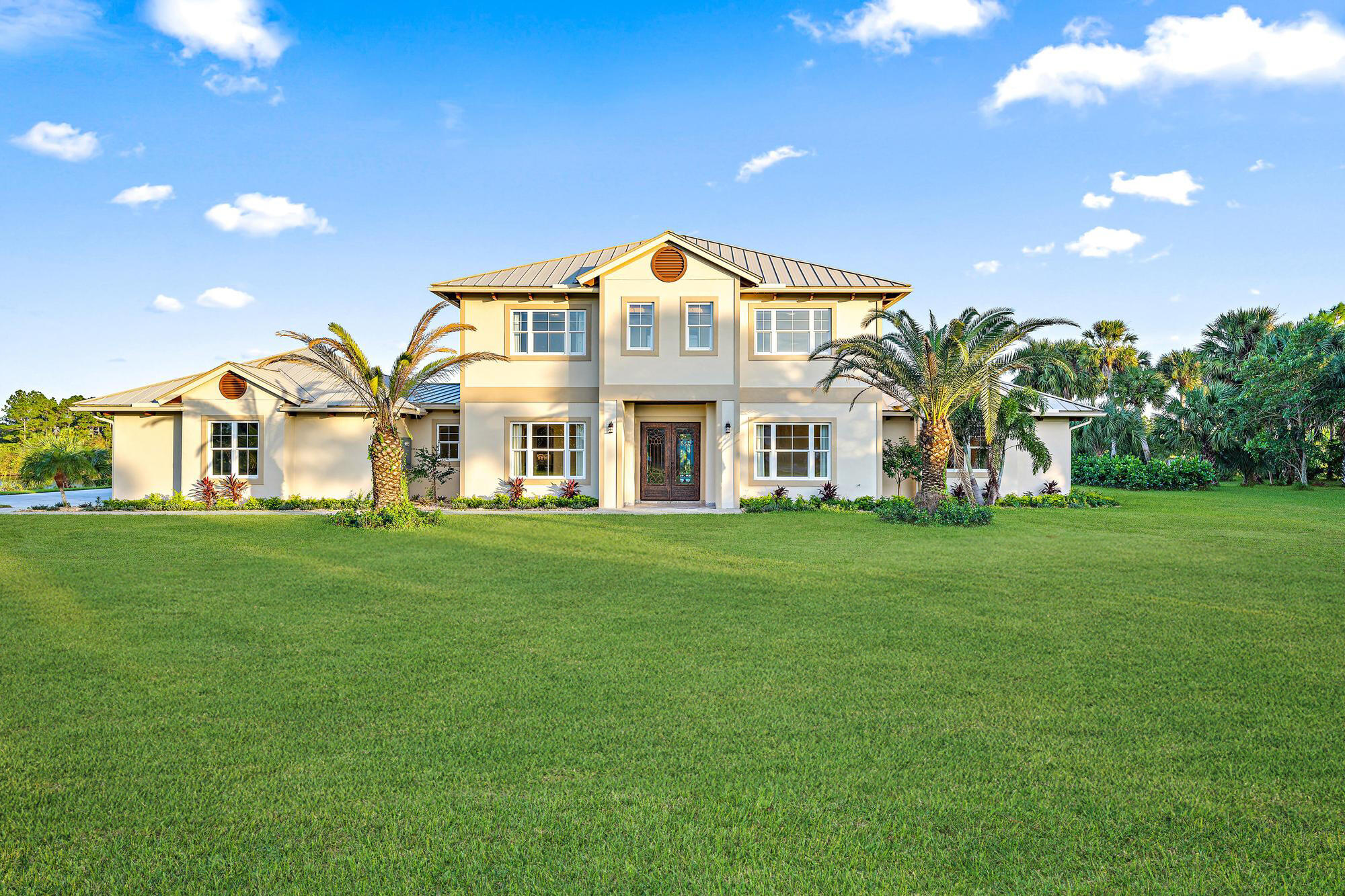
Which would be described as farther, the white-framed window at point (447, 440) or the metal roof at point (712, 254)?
the white-framed window at point (447, 440)

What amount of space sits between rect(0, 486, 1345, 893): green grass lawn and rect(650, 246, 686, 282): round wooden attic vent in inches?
474

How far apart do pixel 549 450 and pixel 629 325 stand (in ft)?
13.7

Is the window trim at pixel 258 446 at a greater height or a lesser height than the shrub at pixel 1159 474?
greater

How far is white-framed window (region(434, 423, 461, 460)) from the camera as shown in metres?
21.8

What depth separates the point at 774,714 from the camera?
14.7 feet

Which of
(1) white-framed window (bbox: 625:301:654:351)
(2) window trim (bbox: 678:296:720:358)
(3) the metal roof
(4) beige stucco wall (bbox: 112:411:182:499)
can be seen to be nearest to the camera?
(2) window trim (bbox: 678:296:720:358)

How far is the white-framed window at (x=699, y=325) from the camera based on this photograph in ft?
64.1

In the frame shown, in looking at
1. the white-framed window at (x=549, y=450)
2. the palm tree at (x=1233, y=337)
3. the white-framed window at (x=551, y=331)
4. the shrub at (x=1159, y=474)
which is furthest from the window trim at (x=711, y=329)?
the palm tree at (x=1233, y=337)

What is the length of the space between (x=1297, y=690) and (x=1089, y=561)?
19.8 feet

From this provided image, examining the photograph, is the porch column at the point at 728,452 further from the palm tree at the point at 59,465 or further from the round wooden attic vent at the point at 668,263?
the palm tree at the point at 59,465

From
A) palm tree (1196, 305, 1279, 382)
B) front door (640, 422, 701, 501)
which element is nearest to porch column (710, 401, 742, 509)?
front door (640, 422, 701, 501)

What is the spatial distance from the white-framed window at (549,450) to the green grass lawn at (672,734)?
11.5m

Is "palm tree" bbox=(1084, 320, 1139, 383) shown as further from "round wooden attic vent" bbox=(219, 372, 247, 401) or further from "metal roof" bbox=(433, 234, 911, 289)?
"round wooden attic vent" bbox=(219, 372, 247, 401)

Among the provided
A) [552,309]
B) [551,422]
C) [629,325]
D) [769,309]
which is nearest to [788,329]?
[769,309]
